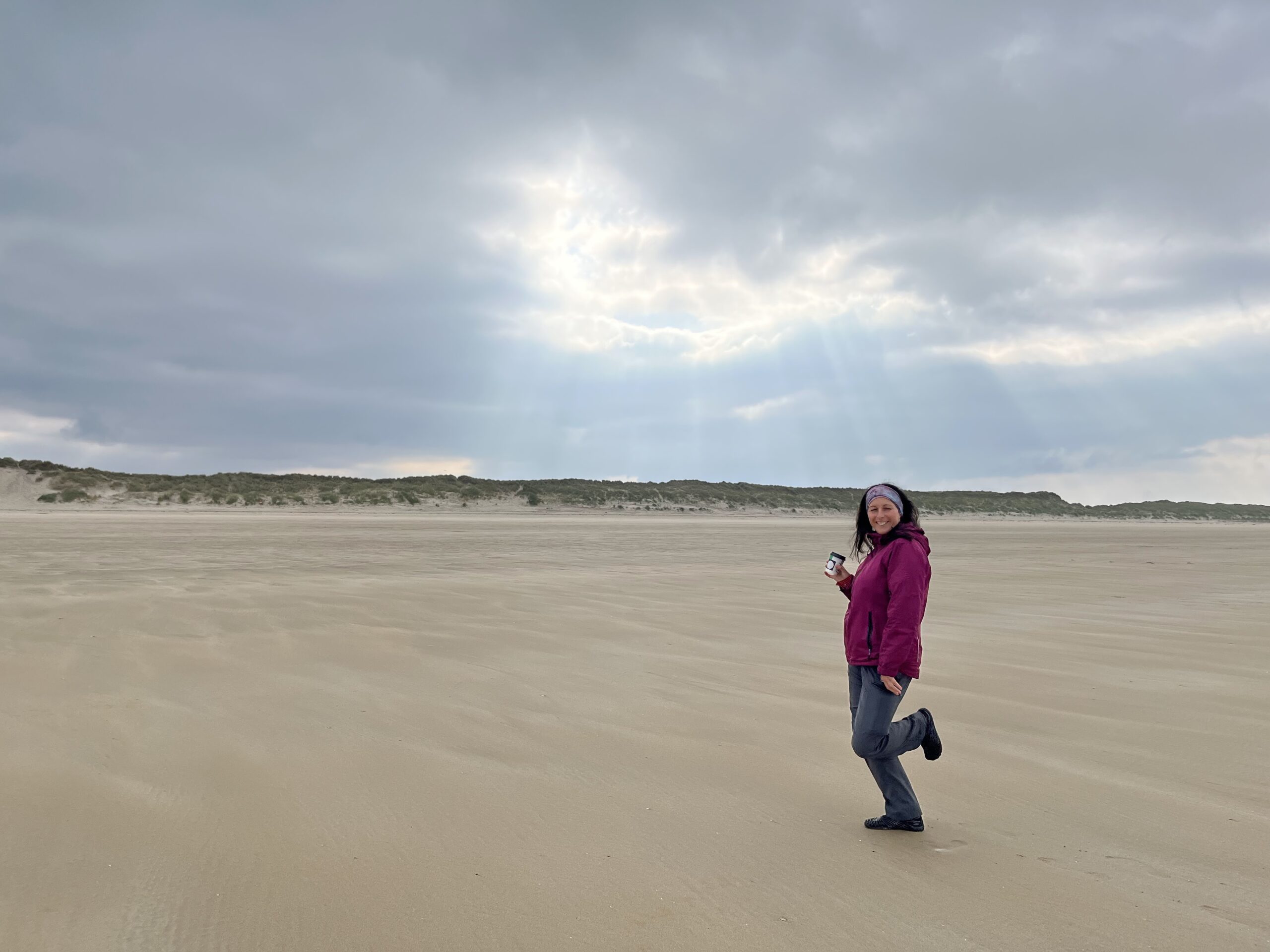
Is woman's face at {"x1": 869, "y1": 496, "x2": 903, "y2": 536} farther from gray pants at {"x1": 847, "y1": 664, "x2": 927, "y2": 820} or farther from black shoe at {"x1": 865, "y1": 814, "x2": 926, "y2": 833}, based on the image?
black shoe at {"x1": 865, "y1": 814, "x2": 926, "y2": 833}

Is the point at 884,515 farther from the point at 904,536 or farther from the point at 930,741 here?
the point at 930,741

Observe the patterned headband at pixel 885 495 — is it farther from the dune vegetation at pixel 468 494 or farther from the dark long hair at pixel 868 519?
the dune vegetation at pixel 468 494

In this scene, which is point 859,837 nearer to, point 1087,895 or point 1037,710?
point 1087,895

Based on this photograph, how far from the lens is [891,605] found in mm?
3389

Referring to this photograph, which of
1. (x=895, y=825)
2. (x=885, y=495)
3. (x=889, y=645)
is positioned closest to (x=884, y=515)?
(x=885, y=495)

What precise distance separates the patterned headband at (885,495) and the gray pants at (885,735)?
765 millimetres

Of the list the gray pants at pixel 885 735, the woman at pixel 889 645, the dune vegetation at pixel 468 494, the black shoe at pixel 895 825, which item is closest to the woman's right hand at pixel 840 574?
→ the woman at pixel 889 645

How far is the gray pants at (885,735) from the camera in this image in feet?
11.4

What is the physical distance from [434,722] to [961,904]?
3380 millimetres

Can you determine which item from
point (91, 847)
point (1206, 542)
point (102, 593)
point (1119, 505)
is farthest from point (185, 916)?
point (1119, 505)

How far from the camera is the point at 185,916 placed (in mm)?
2811

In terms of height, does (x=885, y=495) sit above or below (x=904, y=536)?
above

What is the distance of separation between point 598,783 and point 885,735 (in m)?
1.56

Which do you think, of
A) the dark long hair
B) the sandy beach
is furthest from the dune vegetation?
the dark long hair
